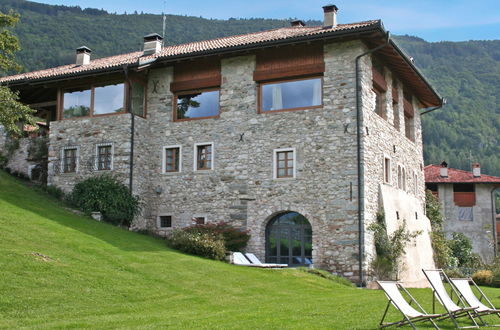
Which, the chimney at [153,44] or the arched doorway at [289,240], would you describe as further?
the chimney at [153,44]

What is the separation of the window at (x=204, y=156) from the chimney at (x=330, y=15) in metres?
6.09

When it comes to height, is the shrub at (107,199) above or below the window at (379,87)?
below

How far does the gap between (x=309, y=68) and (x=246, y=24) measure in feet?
294

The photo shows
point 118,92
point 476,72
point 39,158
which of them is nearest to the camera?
point 118,92

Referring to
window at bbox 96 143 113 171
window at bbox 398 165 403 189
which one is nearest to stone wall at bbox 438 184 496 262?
window at bbox 398 165 403 189

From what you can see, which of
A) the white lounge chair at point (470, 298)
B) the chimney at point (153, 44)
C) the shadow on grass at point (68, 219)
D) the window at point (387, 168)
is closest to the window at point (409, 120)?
the window at point (387, 168)

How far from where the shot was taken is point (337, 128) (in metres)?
20.4

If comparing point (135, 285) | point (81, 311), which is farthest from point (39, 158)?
point (81, 311)

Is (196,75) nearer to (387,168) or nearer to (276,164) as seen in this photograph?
(276,164)

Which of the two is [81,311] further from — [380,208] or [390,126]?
[390,126]

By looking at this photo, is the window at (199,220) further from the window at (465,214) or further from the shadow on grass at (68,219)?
the window at (465,214)

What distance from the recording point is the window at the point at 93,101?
23578mm

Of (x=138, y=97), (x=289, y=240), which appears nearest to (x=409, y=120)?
(x=289, y=240)

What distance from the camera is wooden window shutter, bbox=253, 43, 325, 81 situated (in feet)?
69.2
